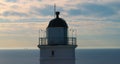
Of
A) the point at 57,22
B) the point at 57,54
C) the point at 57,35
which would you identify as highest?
the point at 57,22

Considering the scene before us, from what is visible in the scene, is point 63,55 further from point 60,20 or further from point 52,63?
point 60,20

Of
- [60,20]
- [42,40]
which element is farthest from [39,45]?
[60,20]

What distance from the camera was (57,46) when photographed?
67.3ft

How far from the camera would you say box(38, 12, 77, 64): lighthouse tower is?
20469 mm

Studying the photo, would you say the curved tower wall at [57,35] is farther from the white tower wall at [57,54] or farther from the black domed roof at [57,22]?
the white tower wall at [57,54]

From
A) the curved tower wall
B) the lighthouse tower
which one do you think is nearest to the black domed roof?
the lighthouse tower

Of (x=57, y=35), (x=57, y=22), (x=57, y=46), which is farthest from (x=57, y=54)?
(x=57, y=22)

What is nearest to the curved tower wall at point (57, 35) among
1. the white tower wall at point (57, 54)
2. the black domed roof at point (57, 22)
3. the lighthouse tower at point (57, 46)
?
the lighthouse tower at point (57, 46)

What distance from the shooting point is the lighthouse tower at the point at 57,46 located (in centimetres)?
2047

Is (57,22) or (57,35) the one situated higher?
(57,22)

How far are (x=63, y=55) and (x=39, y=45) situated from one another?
60.3 inches

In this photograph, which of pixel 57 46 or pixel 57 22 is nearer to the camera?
pixel 57 46

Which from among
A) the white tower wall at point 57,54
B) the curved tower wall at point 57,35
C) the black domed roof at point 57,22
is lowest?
the white tower wall at point 57,54

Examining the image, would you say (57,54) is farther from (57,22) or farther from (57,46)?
(57,22)
